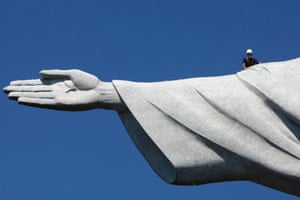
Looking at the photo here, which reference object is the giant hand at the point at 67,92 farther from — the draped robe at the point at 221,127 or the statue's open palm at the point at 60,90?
the draped robe at the point at 221,127

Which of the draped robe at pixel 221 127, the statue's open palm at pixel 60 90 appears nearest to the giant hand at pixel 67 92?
the statue's open palm at pixel 60 90

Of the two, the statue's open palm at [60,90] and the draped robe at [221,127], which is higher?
the statue's open palm at [60,90]

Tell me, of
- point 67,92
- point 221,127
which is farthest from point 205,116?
point 67,92

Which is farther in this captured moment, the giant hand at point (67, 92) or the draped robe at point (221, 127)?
the giant hand at point (67, 92)

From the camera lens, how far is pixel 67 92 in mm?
10094

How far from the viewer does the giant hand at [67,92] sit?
10.0 m

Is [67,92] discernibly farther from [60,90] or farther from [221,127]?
[221,127]

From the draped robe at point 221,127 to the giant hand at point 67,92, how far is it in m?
0.22

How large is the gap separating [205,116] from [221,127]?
240 mm

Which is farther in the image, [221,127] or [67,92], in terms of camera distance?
[67,92]

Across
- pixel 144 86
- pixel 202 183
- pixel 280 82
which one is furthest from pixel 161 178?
pixel 280 82

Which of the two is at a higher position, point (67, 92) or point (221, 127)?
point (67, 92)

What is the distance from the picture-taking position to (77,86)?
33.2 ft

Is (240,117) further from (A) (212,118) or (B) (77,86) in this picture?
(B) (77,86)
